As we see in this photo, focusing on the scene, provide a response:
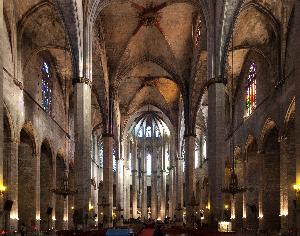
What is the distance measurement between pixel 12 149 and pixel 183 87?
20038 millimetres

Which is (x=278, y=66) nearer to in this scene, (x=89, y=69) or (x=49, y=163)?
(x=89, y=69)

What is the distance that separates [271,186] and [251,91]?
7.88 meters

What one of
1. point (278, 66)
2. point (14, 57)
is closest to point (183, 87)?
point (278, 66)

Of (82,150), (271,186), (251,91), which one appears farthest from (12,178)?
(251,91)

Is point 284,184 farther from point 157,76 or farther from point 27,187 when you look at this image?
point 157,76

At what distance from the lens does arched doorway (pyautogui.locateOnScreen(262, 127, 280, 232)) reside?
110 ft

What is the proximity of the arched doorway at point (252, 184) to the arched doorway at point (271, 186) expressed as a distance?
3832mm

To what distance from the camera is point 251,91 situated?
37.5m

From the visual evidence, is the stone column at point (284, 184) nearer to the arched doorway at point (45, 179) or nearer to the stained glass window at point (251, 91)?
the stained glass window at point (251, 91)

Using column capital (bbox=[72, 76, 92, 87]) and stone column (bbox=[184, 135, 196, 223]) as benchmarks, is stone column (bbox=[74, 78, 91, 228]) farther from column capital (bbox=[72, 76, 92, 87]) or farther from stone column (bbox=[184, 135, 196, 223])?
stone column (bbox=[184, 135, 196, 223])

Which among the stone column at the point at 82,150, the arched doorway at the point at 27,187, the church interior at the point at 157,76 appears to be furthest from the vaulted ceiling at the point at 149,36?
the arched doorway at the point at 27,187

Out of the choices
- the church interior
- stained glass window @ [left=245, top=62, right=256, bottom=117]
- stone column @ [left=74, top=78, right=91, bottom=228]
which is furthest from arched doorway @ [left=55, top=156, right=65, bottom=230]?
stained glass window @ [left=245, top=62, right=256, bottom=117]

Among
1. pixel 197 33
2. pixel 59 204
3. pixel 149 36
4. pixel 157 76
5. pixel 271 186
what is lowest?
pixel 59 204

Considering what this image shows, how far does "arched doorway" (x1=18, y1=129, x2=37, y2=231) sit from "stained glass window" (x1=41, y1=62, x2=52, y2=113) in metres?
3.99
